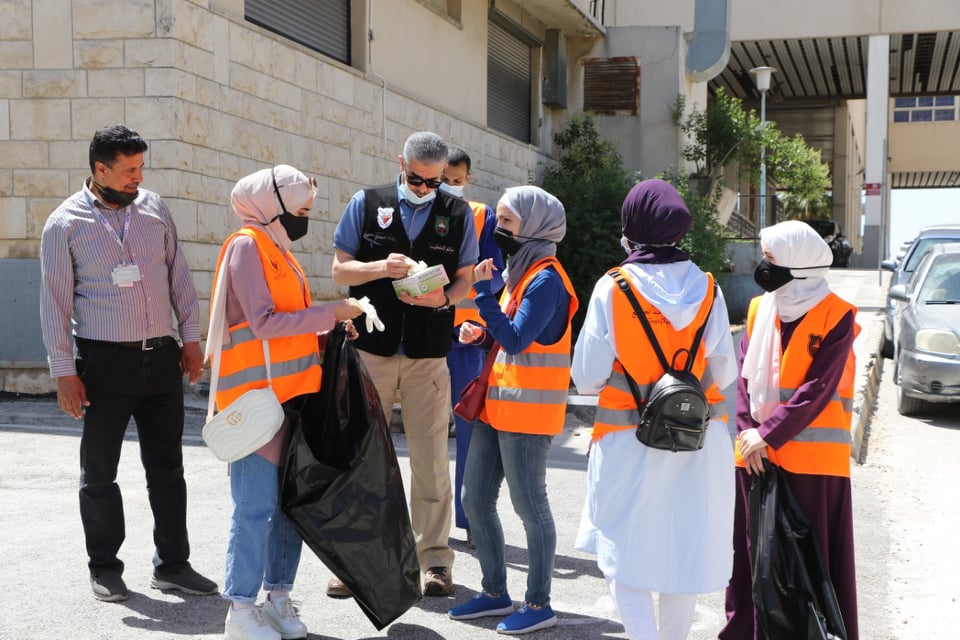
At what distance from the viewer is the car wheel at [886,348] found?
48.1 ft

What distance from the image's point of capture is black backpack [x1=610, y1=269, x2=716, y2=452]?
3.38 m

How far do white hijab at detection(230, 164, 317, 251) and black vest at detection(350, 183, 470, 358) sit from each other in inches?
26.5

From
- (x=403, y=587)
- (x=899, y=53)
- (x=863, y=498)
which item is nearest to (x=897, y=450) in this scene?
(x=863, y=498)

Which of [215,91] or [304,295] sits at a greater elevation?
[215,91]

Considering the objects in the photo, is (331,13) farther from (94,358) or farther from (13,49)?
(94,358)

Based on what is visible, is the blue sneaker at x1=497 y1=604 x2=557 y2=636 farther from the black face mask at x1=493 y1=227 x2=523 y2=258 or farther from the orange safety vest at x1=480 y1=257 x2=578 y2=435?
the black face mask at x1=493 y1=227 x2=523 y2=258

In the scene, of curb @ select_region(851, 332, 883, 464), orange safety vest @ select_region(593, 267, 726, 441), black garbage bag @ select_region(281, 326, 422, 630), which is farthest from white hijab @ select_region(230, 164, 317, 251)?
curb @ select_region(851, 332, 883, 464)

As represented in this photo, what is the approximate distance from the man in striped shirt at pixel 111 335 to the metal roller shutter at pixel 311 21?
6.18 metres

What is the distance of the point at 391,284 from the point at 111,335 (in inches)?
47.9

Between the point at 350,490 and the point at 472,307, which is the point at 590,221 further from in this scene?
the point at 350,490

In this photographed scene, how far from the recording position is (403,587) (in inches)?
157

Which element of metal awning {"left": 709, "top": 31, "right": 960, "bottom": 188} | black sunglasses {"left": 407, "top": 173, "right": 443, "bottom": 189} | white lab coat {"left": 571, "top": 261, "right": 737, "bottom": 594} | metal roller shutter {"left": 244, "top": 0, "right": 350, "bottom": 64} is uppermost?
metal awning {"left": 709, "top": 31, "right": 960, "bottom": 188}

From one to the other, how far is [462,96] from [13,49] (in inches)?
272

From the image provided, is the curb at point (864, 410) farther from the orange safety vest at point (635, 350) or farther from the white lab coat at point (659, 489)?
the orange safety vest at point (635, 350)
